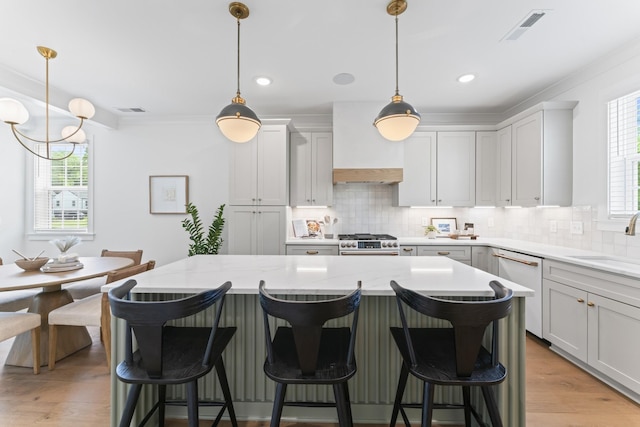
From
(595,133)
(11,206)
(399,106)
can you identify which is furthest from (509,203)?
(11,206)

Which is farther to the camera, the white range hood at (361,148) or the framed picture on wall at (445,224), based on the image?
the framed picture on wall at (445,224)

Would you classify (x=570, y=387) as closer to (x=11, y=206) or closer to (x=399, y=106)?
(x=399, y=106)

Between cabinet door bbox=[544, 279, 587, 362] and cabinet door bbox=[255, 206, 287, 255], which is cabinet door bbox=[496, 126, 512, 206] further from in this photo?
cabinet door bbox=[255, 206, 287, 255]

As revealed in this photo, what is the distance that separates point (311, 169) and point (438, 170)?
1.70 m

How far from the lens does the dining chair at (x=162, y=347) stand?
1.12 metres

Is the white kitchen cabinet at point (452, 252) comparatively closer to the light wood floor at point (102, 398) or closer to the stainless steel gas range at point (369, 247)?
the stainless steel gas range at point (369, 247)

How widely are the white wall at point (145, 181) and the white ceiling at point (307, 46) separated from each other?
32.0 inches

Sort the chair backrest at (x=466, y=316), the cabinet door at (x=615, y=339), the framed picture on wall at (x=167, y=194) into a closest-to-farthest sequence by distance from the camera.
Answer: the chair backrest at (x=466, y=316), the cabinet door at (x=615, y=339), the framed picture on wall at (x=167, y=194)

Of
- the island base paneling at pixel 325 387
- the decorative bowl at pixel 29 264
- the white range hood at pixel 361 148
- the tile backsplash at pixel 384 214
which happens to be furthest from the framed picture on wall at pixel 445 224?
the decorative bowl at pixel 29 264

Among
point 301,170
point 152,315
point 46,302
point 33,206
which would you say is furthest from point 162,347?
point 33,206

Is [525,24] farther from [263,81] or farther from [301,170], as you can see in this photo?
[301,170]

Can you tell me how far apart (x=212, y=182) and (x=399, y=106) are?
3.33m

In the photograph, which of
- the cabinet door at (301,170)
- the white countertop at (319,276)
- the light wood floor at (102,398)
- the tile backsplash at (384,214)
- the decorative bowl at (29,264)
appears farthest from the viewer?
the tile backsplash at (384,214)

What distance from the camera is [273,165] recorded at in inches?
144
